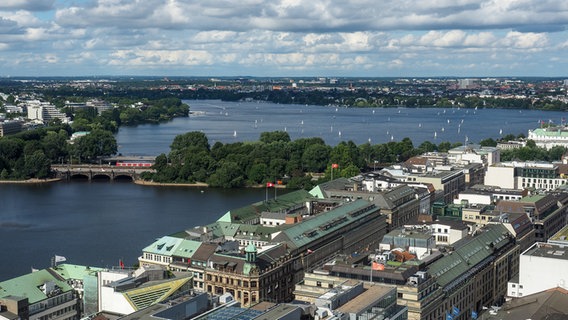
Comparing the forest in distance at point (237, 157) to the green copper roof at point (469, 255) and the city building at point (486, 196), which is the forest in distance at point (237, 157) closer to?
the city building at point (486, 196)

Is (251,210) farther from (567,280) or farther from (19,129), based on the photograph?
(19,129)

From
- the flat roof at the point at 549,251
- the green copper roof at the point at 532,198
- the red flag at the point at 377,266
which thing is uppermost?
the red flag at the point at 377,266

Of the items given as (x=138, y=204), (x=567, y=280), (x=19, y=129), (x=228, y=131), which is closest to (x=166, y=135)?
(x=228, y=131)

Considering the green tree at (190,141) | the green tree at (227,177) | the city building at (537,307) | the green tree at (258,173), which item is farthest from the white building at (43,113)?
the city building at (537,307)

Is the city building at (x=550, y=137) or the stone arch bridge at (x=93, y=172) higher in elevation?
the city building at (x=550, y=137)

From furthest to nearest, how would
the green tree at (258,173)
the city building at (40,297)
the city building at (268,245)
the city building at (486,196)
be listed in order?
the green tree at (258,173) < the city building at (486,196) < the city building at (268,245) < the city building at (40,297)

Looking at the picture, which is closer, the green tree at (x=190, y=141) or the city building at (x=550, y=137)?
the green tree at (x=190, y=141)
